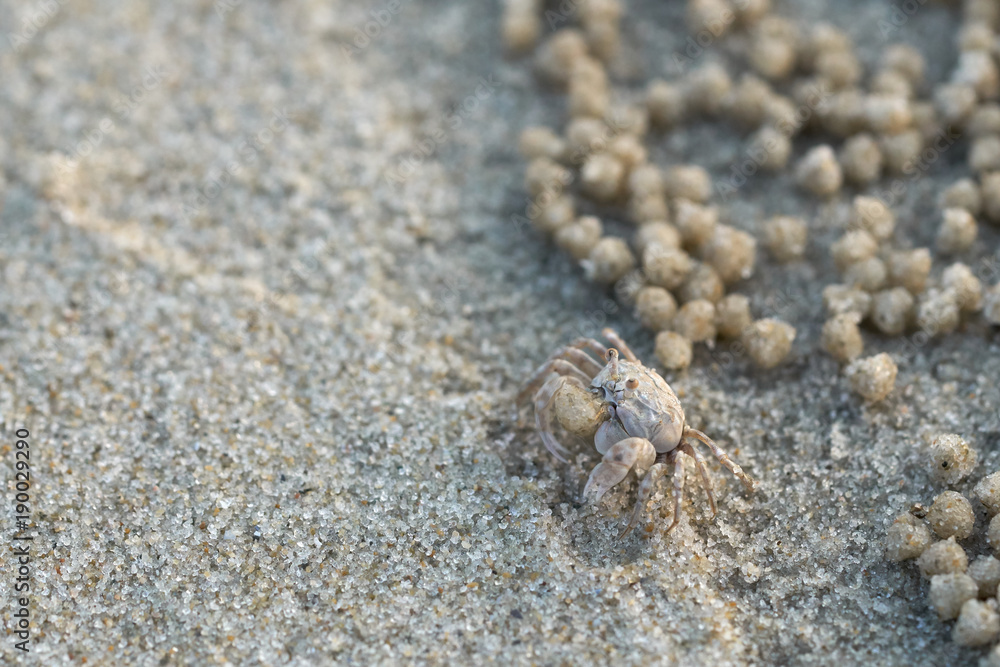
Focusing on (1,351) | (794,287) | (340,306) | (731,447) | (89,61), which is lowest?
(1,351)

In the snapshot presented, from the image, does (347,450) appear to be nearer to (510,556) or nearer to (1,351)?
(510,556)

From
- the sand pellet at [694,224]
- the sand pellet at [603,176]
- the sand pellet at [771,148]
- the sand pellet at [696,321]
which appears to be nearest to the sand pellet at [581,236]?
the sand pellet at [603,176]

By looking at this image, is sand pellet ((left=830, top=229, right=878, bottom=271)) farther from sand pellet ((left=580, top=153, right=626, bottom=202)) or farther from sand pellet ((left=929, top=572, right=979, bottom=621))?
sand pellet ((left=929, top=572, right=979, bottom=621))

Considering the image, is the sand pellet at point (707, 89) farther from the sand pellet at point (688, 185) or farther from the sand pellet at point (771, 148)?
the sand pellet at point (688, 185)

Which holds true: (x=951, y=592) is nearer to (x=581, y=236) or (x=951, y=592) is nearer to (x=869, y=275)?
(x=869, y=275)

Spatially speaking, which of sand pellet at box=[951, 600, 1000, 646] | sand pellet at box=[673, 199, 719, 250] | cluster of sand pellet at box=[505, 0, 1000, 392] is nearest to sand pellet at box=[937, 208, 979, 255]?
cluster of sand pellet at box=[505, 0, 1000, 392]

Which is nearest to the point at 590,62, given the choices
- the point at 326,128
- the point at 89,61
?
the point at 326,128
